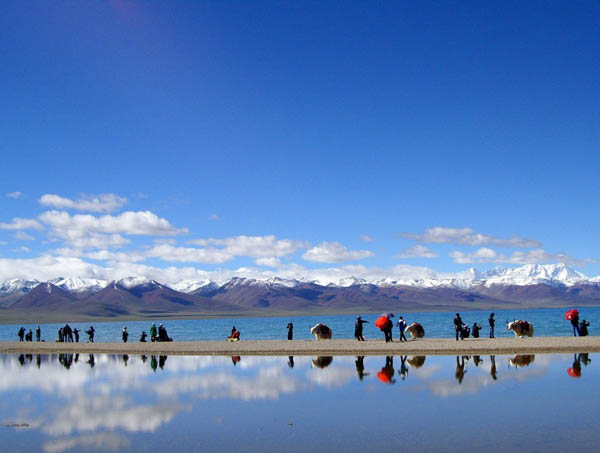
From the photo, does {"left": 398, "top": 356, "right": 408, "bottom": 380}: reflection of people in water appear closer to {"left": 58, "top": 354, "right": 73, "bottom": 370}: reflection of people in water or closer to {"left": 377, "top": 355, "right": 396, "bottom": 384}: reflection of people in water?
{"left": 377, "top": 355, "right": 396, "bottom": 384}: reflection of people in water

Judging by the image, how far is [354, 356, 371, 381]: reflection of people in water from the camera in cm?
2377

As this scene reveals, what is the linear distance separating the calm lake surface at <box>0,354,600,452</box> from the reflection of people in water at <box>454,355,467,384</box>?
77 mm

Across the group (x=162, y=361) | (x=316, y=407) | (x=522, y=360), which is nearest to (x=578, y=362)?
(x=522, y=360)

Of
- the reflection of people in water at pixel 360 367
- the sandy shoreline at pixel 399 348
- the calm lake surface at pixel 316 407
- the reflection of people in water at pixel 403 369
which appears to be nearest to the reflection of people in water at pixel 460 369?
the calm lake surface at pixel 316 407

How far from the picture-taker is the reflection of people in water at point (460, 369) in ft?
72.2

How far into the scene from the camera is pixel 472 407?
52.6ft

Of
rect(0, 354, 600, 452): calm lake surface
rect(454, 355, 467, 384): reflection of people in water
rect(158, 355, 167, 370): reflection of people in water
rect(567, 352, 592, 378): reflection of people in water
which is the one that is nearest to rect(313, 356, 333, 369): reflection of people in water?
rect(0, 354, 600, 452): calm lake surface

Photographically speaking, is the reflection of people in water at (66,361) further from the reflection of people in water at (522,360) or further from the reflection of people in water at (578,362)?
the reflection of people in water at (578,362)

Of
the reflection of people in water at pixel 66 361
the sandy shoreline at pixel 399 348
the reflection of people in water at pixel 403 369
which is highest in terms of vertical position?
the reflection of people in water at pixel 403 369

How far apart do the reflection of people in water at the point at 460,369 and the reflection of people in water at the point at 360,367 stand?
3.65m

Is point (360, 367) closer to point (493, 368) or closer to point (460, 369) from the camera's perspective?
point (460, 369)

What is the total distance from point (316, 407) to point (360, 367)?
10.2m

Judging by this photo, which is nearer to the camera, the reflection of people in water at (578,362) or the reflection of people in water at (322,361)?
the reflection of people in water at (578,362)

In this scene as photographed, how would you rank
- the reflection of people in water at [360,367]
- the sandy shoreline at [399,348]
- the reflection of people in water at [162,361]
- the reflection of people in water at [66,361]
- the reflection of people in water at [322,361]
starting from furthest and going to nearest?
the reflection of people in water at [66,361] < the sandy shoreline at [399,348] < the reflection of people in water at [162,361] < the reflection of people in water at [322,361] < the reflection of people in water at [360,367]
